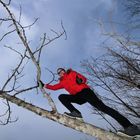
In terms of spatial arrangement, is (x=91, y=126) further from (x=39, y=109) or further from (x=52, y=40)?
(x=52, y=40)

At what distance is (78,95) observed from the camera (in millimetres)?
8312

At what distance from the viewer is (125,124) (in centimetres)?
785

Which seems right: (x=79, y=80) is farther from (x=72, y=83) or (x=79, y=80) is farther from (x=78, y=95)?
(x=78, y=95)

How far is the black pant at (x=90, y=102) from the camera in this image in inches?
310

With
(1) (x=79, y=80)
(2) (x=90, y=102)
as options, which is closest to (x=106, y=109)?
(2) (x=90, y=102)

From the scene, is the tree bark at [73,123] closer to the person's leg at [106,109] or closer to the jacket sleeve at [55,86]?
the person's leg at [106,109]

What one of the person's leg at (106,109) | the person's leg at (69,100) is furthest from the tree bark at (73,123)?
the person's leg at (69,100)

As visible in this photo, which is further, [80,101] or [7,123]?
[7,123]

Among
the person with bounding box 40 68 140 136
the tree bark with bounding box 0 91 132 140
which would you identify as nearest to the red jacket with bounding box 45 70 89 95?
the person with bounding box 40 68 140 136

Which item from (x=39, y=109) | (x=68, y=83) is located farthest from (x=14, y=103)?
(x=68, y=83)

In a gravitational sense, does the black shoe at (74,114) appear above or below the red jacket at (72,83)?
below

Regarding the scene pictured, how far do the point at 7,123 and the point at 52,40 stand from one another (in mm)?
2212

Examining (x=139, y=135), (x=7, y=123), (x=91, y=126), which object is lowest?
(x=139, y=135)

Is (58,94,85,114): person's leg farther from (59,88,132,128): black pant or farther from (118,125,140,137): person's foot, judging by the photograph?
(118,125,140,137): person's foot
